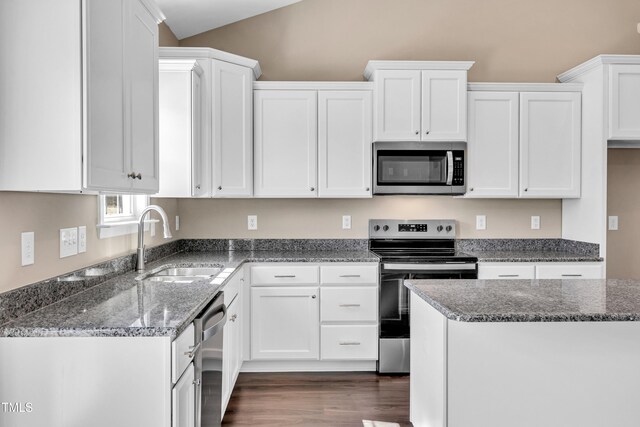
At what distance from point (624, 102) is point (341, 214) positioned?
2.31 metres

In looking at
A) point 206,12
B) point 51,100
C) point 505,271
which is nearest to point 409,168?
point 505,271

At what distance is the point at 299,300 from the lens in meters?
3.25

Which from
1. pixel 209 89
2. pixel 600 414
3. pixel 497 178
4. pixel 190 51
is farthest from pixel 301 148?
pixel 600 414

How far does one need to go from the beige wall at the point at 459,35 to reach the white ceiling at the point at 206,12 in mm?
291

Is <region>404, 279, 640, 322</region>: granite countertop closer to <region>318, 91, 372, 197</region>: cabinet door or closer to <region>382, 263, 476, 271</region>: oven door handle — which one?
<region>382, 263, 476, 271</region>: oven door handle

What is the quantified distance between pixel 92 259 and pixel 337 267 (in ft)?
5.46

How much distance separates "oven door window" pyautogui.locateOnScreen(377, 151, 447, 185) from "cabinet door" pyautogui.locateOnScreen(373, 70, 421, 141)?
0.13 metres

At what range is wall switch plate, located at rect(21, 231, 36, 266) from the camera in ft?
5.34

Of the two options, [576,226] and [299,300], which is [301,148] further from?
[576,226]

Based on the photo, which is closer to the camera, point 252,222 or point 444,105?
point 444,105

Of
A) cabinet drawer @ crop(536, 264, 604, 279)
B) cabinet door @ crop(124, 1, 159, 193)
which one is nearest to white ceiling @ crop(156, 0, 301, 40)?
cabinet door @ crop(124, 1, 159, 193)

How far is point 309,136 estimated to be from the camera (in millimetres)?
3461

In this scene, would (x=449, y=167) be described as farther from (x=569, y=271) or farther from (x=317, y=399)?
(x=317, y=399)

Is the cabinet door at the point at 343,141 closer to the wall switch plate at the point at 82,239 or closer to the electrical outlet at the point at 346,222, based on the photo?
the electrical outlet at the point at 346,222
